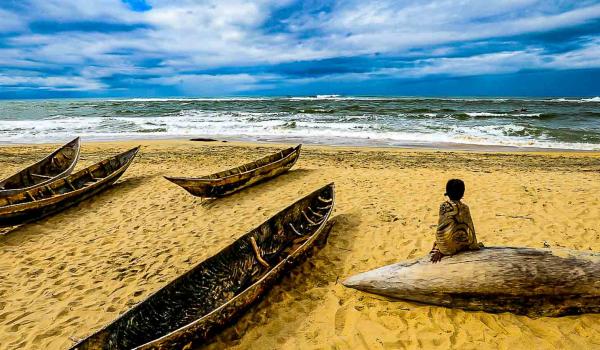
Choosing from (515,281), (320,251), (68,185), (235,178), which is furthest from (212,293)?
(68,185)

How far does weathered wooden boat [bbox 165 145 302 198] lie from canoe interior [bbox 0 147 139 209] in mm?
3239

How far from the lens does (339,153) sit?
16.7 m

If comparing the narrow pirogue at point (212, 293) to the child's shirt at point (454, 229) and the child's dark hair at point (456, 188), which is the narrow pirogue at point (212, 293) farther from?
the child's dark hair at point (456, 188)

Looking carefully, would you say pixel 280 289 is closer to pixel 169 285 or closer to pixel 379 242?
pixel 169 285

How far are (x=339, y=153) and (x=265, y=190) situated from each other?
687 centimetres

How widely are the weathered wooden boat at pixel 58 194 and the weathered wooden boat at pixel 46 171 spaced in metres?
0.26

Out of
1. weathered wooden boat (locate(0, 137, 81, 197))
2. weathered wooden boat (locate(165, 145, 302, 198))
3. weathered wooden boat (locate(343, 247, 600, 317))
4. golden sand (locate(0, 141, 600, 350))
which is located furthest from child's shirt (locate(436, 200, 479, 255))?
weathered wooden boat (locate(0, 137, 81, 197))

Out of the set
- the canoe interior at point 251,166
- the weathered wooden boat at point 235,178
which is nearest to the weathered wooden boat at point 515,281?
the weathered wooden boat at point 235,178

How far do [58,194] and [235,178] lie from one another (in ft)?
15.5

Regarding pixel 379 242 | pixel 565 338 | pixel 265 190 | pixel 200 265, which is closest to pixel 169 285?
pixel 200 265

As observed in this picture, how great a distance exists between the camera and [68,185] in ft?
33.8

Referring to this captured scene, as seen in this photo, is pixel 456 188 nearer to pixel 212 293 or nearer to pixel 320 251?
pixel 320 251

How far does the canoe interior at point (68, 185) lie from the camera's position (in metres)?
8.49

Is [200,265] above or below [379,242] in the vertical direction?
above
